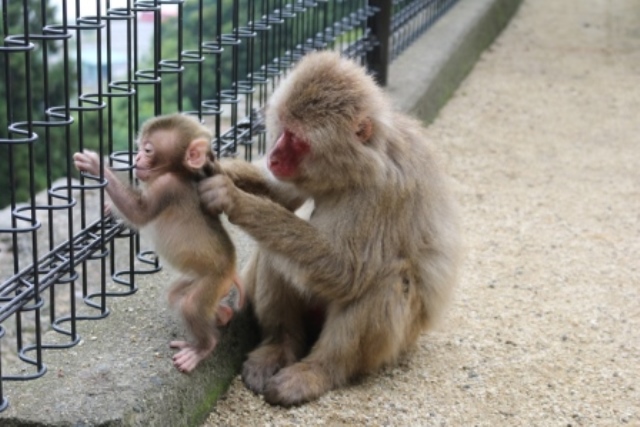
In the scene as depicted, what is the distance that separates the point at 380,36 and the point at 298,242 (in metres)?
4.69

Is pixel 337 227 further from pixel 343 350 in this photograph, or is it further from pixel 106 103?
pixel 106 103

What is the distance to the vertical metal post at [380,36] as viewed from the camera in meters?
8.03

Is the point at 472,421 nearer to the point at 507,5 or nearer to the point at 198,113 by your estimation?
the point at 198,113

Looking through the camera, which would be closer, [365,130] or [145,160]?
[145,160]

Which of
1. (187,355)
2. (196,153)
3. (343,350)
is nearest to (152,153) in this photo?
(196,153)

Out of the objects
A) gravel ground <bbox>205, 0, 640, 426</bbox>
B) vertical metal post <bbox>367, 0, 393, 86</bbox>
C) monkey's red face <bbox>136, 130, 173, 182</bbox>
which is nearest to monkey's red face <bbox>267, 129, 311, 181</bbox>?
monkey's red face <bbox>136, 130, 173, 182</bbox>

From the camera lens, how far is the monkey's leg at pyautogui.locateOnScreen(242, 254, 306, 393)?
3.97 m

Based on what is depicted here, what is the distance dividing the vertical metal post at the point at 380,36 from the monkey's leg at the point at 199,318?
4716 mm

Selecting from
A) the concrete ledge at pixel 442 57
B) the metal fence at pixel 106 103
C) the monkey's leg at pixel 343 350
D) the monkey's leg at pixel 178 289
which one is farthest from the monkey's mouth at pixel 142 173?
the concrete ledge at pixel 442 57

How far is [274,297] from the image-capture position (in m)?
4.05

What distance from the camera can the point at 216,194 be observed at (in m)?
3.56

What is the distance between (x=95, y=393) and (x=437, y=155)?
1747 millimetres

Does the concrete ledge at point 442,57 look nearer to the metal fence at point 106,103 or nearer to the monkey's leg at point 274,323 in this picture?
the metal fence at point 106,103

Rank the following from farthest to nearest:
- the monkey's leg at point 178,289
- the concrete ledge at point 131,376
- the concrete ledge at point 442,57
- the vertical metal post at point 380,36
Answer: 1. the concrete ledge at point 442,57
2. the vertical metal post at point 380,36
3. the monkey's leg at point 178,289
4. the concrete ledge at point 131,376
